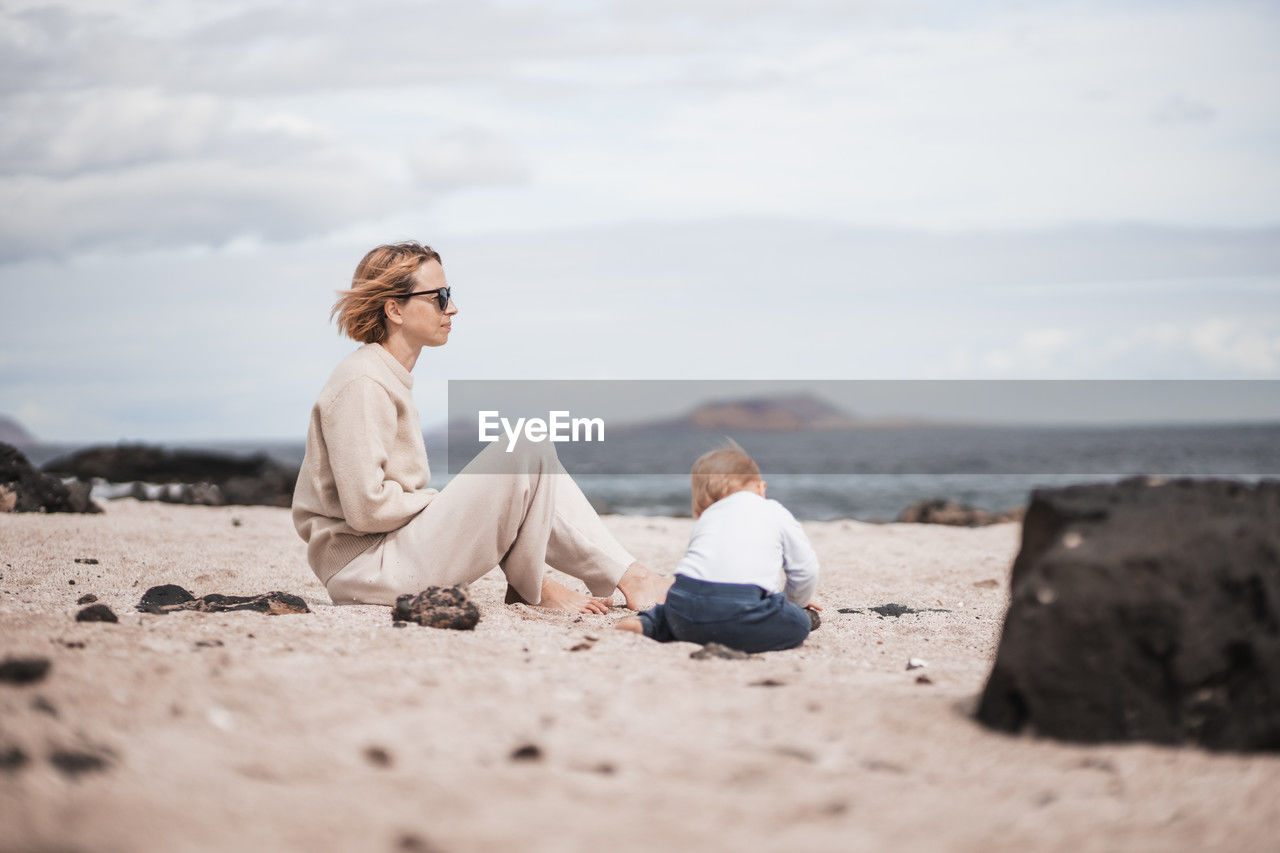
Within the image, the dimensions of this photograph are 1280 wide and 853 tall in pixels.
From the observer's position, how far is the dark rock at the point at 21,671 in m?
2.72

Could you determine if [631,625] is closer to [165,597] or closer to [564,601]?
[564,601]

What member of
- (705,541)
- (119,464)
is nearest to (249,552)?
(705,541)

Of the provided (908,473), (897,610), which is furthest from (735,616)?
(908,473)

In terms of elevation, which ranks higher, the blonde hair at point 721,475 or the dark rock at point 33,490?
the blonde hair at point 721,475

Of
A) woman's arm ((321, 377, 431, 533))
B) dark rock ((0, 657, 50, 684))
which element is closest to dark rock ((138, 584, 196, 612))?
woman's arm ((321, 377, 431, 533))

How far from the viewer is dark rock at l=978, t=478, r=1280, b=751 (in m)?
2.66

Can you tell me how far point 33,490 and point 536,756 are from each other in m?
8.54

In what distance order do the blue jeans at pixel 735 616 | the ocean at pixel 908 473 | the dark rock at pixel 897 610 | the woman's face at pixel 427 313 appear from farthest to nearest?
the ocean at pixel 908 473
the dark rock at pixel 897 610
the woman's face at pixel 427 313
the blue jeans at pixel 735 616

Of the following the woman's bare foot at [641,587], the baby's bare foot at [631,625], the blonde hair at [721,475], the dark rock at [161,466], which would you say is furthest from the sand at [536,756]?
the dark rock at [161,466]

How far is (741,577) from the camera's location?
421cm

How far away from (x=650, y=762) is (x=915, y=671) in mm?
1730

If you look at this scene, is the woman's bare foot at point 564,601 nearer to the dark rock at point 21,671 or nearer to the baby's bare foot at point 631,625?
the baby's bare foot at point 631,625

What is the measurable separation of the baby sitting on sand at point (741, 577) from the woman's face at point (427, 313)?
160 centimetres

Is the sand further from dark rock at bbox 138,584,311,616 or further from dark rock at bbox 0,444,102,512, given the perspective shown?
dark rock at bbox 0,444,102,512
